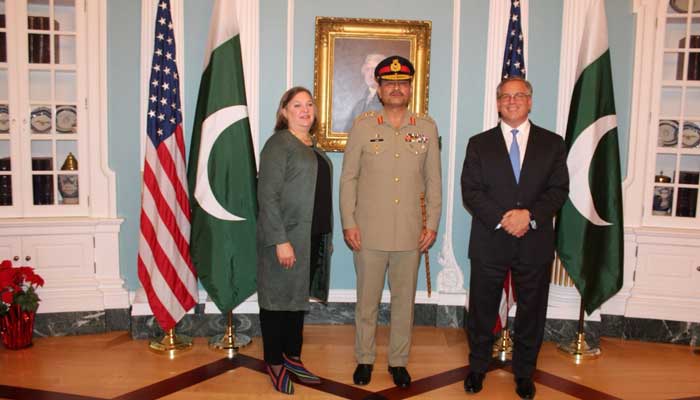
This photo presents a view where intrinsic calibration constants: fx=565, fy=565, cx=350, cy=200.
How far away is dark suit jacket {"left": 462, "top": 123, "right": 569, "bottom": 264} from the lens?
3.00 meters

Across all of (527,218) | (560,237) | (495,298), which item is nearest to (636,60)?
(560,237)

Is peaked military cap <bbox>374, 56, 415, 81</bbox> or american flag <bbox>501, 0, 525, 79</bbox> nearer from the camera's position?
peaked military cap <bbox>374, 56, 415, 81</bbox>

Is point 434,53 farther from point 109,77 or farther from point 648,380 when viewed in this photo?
point 648,380

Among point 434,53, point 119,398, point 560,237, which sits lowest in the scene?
point 119,398

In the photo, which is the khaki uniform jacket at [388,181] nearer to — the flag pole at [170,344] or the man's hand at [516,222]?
the man's hand at [516,222]

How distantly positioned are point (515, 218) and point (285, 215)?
1196 millimetres

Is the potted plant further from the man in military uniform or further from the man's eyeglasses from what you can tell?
the man's eyeglasses

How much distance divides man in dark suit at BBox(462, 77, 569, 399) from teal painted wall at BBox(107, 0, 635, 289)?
3.56ft

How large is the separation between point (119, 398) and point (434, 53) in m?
3.01

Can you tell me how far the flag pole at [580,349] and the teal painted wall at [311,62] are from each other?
4.04 ft

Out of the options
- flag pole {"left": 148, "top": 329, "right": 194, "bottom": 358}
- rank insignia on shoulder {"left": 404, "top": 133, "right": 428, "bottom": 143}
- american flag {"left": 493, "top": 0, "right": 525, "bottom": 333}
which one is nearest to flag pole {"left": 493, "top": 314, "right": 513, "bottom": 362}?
american flag {"left": 493, "top": 0, "right": 525, "bottom": 333}

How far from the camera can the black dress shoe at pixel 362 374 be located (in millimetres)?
3164

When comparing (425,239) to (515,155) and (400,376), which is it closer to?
(515,155)

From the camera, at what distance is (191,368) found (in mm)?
3422
